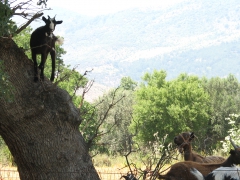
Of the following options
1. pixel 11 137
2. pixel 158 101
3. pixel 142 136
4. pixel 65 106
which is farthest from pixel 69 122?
pixel 158 101

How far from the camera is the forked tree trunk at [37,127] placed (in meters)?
6.38

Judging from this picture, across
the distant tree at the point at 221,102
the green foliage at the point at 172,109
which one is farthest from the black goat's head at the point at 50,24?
the distant tree at the point at 221,102

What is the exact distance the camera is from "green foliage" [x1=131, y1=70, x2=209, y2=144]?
51375 millimetres

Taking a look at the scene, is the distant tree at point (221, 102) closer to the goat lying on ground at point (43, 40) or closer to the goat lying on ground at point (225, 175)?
the goat lying on ground at point (225, 175)

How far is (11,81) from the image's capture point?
639 cm

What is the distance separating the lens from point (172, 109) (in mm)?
53031

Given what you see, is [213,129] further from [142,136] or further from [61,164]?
[61,164]

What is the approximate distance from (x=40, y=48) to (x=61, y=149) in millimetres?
1296

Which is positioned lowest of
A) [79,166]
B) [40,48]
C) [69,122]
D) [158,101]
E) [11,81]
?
[79,166]

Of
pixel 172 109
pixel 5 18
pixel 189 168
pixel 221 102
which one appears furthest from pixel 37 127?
pixel 221 102

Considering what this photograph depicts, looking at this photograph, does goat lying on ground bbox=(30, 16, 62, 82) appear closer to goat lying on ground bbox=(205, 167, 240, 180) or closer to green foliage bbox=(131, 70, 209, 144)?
goat lying on ground bbox=(205, 167, 240, 180)

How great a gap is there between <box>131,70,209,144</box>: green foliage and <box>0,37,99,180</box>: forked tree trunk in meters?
42.3

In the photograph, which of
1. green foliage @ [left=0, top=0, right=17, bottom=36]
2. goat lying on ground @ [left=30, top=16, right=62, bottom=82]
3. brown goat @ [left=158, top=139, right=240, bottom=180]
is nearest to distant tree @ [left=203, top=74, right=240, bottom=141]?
brown goat @ [left=158, top=139, right=240, bottom=180]

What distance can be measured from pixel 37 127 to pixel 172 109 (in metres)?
47.0
